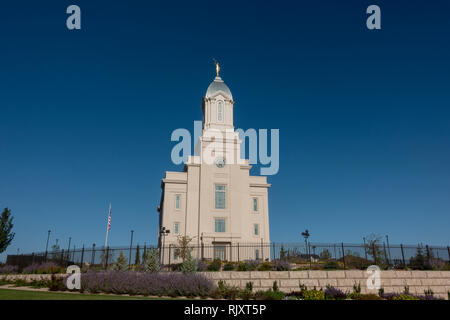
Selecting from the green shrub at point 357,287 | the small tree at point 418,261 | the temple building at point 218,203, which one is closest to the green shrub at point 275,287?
the green shrub at point 357,287

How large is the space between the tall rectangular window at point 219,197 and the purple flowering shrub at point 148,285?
2098cm

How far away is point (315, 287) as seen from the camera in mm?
19266

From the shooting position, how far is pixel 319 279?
1995cm

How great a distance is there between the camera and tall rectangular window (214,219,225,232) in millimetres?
37531

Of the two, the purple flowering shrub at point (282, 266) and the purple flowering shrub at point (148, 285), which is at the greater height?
the purple flowering shrub at point (282, 266)

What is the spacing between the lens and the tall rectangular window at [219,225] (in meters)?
37.5

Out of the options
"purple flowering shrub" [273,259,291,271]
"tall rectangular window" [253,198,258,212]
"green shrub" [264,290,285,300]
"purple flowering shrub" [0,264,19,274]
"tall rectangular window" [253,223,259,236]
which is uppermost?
"tall rectangular window" [253,198,258,212]

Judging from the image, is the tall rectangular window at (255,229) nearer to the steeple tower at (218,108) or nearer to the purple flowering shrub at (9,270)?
the steeple tower at (218,108)

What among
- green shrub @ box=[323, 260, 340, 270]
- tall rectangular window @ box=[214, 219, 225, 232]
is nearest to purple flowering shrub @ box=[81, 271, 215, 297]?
green shrub @ box=[323, 260, 340, 270]

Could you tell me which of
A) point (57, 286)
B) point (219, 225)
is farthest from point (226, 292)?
point (219, 225)

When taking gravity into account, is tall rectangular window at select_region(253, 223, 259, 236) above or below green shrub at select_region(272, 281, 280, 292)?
above

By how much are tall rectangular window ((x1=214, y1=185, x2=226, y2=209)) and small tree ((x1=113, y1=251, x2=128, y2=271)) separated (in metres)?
16.9

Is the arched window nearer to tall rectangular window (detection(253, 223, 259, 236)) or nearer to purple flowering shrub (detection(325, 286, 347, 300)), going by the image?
tall rectangular window (detection(253, 223, 259, 236))

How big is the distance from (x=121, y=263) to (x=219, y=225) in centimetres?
1670
